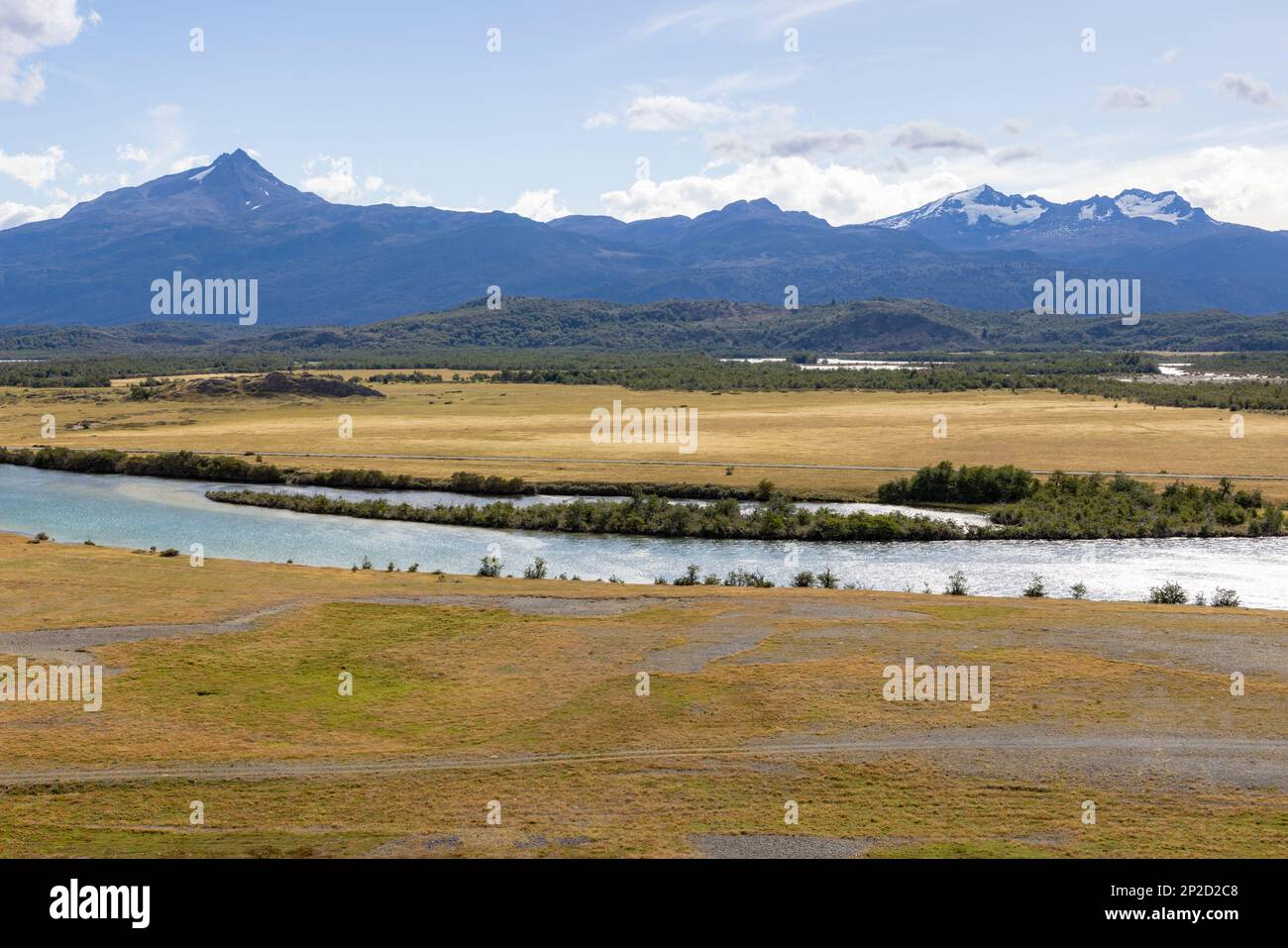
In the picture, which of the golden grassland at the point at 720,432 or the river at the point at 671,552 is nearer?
the river at the point at 671,552

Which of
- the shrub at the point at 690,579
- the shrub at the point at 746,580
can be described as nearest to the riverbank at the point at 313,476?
the shrub at the point at 746,580

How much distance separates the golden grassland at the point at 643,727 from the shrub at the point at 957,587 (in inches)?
116

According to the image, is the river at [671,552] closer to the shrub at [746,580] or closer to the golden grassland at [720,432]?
the shrub at [746,580]

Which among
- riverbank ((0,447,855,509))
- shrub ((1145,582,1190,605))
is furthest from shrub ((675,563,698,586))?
riverbank ((0,447,855,509))

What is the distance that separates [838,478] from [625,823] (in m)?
60.7

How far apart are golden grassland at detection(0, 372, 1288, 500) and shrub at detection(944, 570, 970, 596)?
2468cm

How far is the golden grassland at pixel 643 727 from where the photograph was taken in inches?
964

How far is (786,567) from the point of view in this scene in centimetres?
5897

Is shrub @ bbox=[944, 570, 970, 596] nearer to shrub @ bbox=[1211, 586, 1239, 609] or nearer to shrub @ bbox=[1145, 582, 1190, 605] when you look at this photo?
shrub @ bbox=[1145, 582, 1190, 605]

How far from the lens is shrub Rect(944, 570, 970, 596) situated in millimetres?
50719

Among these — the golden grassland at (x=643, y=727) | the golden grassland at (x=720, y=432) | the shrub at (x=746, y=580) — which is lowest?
the golden grassland at (x=643, y=727)

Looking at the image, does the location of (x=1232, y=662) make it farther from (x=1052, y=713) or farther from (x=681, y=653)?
(x=681, y=653)

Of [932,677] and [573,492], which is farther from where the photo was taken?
[573,492]
